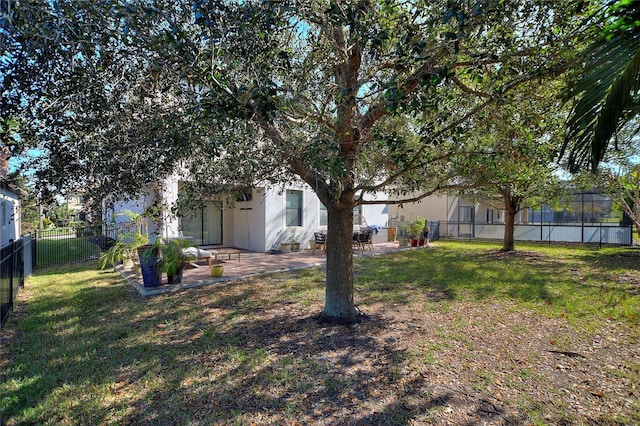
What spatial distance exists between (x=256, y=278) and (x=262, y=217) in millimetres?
5402

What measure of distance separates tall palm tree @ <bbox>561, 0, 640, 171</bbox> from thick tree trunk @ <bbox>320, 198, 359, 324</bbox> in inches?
125

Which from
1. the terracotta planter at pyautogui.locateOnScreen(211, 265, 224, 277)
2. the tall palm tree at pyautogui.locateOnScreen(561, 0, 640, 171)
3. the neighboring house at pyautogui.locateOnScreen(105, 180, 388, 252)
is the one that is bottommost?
the terracotta planter at pyautogui.locateOnScreen(211, 265, 224, 277)

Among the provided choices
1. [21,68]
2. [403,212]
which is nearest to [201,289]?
[21,68]

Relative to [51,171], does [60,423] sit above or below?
below

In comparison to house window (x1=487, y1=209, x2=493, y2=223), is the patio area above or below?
below

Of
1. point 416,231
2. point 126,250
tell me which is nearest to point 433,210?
point 416,231

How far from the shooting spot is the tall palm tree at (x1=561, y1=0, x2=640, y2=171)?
9.40ft

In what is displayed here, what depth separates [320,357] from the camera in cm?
455

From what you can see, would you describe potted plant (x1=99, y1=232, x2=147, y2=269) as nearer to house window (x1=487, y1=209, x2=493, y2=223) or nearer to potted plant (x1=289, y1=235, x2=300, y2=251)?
potted plant (x1=289, y1=235, x2=300, y2=251)

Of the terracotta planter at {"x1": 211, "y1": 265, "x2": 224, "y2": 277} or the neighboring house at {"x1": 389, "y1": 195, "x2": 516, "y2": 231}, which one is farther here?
the neighboring house at {"x1": 389, "y1": 195, "x2": 516, "y2": 231}

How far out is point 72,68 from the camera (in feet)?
12.8

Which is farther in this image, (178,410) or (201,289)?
(201,289)

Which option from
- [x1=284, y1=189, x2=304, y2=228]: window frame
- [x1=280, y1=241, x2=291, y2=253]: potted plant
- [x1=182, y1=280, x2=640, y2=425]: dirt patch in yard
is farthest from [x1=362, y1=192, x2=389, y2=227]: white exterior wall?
[x1=182, y1=280, x2=640, y2=425]: dirt patch in yard

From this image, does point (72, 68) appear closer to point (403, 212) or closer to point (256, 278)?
point (256, 278)
